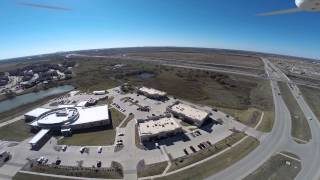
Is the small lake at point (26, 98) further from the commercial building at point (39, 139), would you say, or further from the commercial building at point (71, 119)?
the commercial building at point (39, 139)

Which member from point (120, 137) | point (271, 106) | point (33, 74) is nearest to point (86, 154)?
point (120, 137)

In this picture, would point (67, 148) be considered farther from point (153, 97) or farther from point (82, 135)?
point (153, 97)

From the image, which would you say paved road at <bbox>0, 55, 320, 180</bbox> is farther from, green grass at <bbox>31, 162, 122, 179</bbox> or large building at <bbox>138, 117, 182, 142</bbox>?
large building at <bbox>138, 117, 182, 142</bbox>

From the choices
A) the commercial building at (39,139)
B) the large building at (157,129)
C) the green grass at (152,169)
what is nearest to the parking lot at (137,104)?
the large building at (157,129)

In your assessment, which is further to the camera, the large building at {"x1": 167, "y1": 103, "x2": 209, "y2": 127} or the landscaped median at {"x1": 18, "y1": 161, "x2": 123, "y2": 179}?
the large building at {"x1": 167, "y1": 103, "x2": 209, "y2": 127}

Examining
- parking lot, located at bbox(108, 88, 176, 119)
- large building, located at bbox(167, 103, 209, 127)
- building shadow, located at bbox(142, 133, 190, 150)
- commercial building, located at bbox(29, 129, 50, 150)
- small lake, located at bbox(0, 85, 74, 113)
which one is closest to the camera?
building shadow, located at bbox(142, 133, 190, 150)

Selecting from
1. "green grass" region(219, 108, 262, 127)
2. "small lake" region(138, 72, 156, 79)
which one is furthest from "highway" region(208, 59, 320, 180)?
"small lake" region(138, 72, 156, 79)
